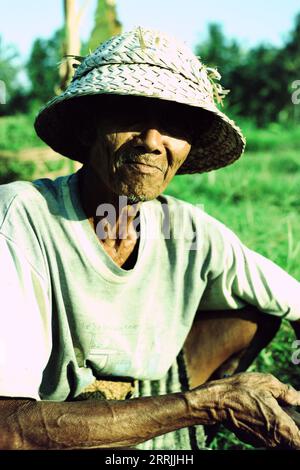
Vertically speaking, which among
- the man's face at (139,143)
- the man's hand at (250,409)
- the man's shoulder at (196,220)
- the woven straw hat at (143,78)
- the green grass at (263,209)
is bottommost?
the man's hand at (250,409)

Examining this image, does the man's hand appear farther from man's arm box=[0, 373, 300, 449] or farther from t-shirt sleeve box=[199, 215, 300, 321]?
t-shirt sleeve box=[199, 215, 300, 321]

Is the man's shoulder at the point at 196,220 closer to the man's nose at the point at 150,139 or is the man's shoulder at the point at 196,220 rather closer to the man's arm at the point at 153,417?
the man's nose at the point at 150,139

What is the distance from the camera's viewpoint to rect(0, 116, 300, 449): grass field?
122 inches

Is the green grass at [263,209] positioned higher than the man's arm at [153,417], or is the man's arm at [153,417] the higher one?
the green grass at [263,209]

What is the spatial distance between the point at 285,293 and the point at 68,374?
883mm

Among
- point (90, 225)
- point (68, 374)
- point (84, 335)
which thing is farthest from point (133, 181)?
point (68, 374)

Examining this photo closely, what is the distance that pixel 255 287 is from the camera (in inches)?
94.6

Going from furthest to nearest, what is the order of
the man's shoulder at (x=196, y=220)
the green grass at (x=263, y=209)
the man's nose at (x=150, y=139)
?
the green grass at (x=263, y=209) → the man's shoulder at (x=196, y=220) → the man's nose at (x=150, y=139)

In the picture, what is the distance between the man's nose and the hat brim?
119mm

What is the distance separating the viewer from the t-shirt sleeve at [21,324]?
1.69 m

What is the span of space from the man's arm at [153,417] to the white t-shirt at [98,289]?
0.09m

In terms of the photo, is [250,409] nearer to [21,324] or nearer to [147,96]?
[21,324]

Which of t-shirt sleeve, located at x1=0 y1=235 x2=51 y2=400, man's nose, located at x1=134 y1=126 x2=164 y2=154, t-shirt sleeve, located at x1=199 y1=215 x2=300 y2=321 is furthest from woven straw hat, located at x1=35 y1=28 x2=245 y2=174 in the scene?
t-shirt sleeve, located at x1=0 y1=235 x2=51 y2=400

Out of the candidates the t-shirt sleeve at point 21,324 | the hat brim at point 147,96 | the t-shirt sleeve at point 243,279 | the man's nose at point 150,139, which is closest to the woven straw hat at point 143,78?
the hat brim at point 147,96
